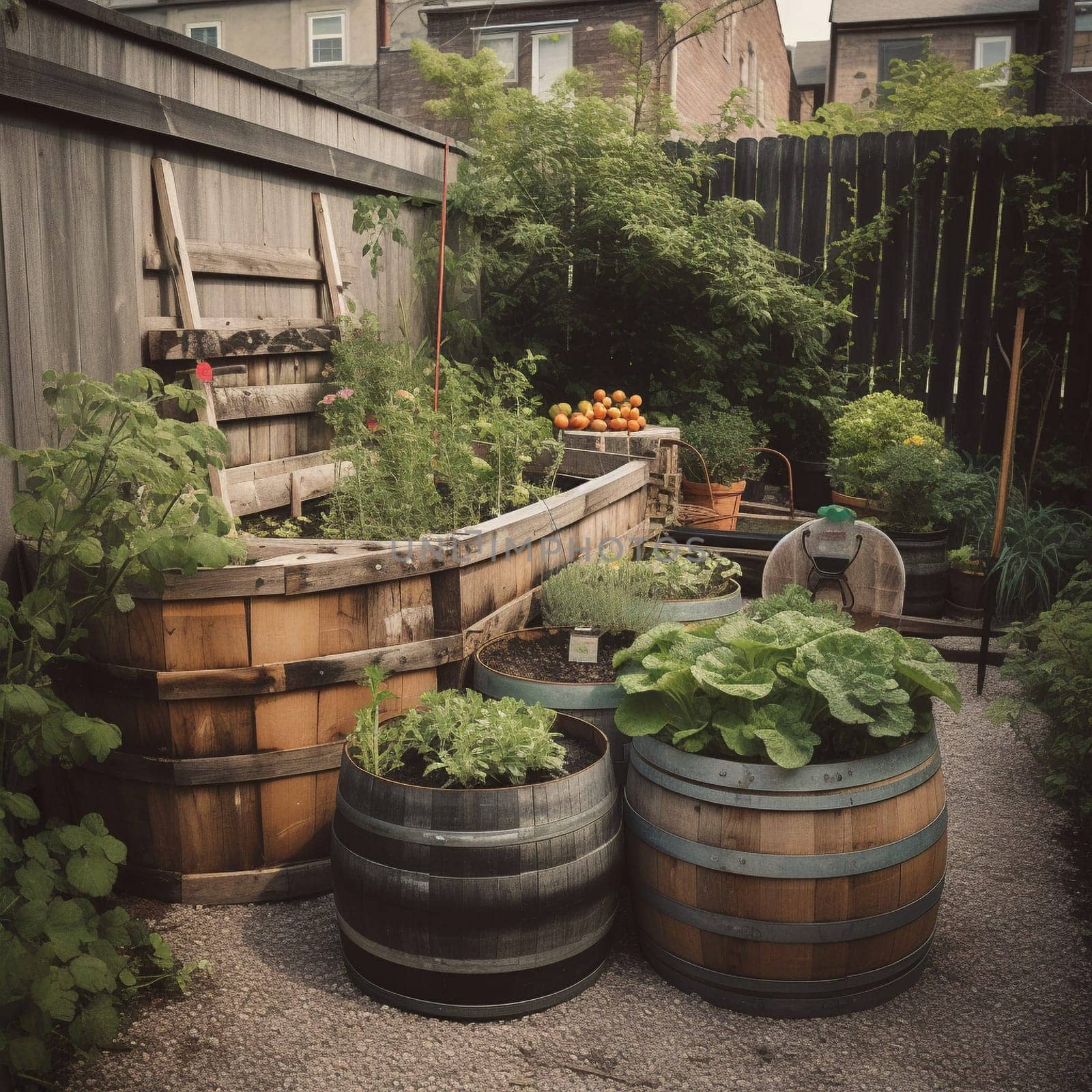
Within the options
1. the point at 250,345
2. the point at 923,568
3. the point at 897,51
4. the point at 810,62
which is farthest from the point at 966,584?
the point at 810,62

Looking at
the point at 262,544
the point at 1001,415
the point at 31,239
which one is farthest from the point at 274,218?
the point at 1001,415

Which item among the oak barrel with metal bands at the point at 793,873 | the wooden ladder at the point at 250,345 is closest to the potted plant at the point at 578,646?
the oak barrel with metal bands at the point at 793,873

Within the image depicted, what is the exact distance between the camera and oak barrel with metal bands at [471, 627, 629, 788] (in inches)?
130

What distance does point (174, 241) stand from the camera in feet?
13.2

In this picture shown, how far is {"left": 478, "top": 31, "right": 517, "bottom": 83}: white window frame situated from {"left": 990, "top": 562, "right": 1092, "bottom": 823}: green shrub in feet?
58.3

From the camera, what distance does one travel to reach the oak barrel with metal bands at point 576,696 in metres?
3.29

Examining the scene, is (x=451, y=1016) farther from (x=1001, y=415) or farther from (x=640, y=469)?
(x=1001, y=415)

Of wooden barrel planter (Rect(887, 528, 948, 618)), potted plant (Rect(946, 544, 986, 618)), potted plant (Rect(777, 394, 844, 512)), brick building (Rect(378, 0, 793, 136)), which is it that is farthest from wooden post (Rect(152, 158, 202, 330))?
brick building (Rect(378, 0, 793, 136))

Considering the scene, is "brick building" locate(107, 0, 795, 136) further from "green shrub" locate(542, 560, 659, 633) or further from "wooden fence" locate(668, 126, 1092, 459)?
"green shrub" locate(542, 560, 659, 633)

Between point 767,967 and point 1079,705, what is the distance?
1757 millimetres

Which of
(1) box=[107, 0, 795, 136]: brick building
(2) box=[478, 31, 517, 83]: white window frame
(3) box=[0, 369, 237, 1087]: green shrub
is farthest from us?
(2) box=[478, 31, 517, 83]: white window frame

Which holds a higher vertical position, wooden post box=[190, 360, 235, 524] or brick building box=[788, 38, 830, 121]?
brick building box=[788, 38, 830, 121]

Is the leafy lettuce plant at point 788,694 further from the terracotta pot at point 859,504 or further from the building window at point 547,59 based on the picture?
the building window at point 547,59

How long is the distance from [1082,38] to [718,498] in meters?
19.7
